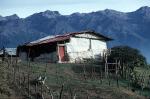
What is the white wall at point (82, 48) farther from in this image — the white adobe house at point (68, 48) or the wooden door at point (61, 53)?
the wooden door at point (61, 53)

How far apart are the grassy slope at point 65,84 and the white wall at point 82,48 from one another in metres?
8.63

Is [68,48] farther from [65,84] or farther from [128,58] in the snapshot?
[65,84]

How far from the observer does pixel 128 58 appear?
47438 millimetres

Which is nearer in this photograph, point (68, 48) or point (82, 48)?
point (68, 48)

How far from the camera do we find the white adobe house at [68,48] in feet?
169

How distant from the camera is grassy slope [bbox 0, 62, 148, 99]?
→ 32.0 m

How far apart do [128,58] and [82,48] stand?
26.7 ft

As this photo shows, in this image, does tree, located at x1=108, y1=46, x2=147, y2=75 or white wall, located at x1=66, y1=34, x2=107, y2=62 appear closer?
tree, located at x1=108, y1=46, x2=147, y2=75

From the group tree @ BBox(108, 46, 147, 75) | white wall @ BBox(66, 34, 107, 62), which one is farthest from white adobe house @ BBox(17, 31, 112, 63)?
tree @ BBox(108, 46, 147, 75)

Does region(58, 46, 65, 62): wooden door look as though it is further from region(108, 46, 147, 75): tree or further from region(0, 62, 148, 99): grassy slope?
region(0, 62, 148, 99): grassy slope

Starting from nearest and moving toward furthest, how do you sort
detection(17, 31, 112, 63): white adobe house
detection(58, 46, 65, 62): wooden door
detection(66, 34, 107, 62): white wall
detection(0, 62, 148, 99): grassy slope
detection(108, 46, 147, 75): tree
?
detection(0, 62, 148, 99): grassy slope < detection(108, 46, 147, 75): tree < detection(58, 46, 65, 62): wooden door < detection(17, 31, 112, 63): white adobe house < detection(66, 34, 107, 62): white wall

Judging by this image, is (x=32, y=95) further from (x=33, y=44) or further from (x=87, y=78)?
(x=33, y=44)

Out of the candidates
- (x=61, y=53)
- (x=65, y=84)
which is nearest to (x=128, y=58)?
(x=61, y=53)

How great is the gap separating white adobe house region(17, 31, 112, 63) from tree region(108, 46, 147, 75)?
4.77 m
